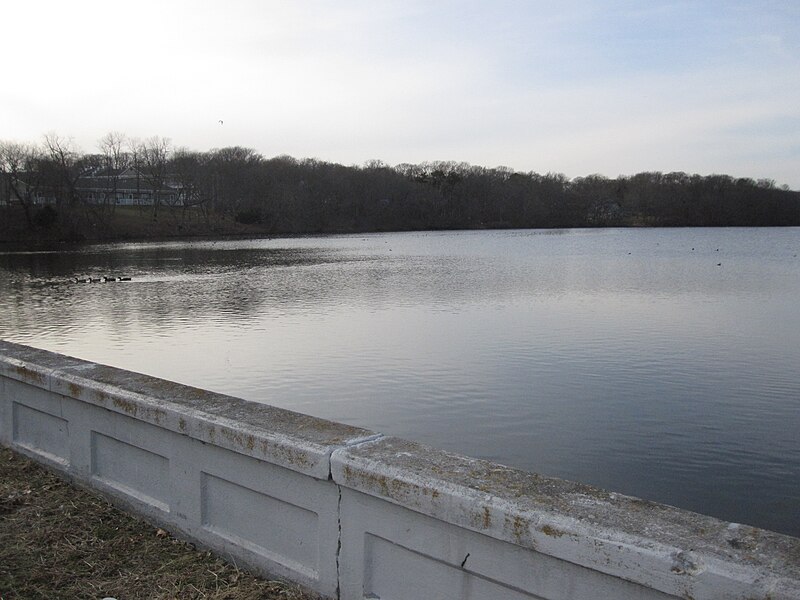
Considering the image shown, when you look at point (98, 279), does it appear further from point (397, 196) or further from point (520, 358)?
point (397, 196)

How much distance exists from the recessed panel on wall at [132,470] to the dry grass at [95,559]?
0.53 feet

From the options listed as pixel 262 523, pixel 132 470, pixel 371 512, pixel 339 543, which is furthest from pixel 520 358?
pixel 371 512

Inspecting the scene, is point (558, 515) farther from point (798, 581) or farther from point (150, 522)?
point (150, 522)

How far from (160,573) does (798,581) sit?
3104 millimetres

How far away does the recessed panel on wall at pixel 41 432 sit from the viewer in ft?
17.5

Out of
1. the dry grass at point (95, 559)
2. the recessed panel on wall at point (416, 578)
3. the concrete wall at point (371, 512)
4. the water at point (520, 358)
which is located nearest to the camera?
the concrete wall at point (371, 512)

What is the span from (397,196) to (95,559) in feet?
500

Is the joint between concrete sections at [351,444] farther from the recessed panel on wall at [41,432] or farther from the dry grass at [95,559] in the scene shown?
the recessed panel on wall at [41,432]

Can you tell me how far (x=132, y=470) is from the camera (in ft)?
15.4

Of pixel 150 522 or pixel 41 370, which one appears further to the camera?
pixel 41 370

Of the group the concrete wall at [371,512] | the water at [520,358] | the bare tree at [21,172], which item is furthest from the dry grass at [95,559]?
the bare tree at [21,172]

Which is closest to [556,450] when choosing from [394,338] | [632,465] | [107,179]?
[632,465]

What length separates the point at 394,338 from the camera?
2053cm

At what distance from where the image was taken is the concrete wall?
2.56m
